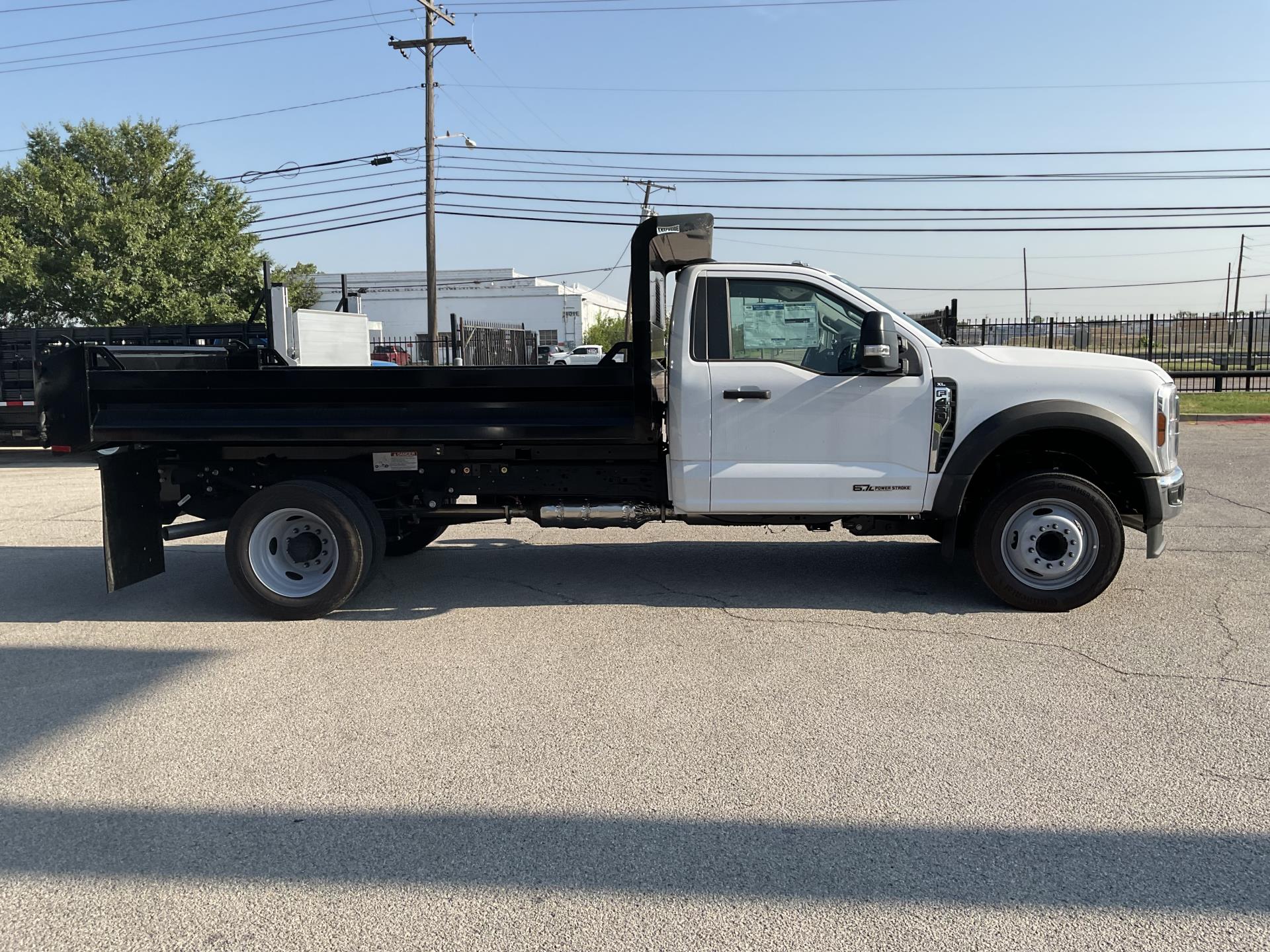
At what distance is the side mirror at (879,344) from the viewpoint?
5910 mm

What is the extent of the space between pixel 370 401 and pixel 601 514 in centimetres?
170

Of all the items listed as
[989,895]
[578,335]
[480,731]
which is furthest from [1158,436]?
[578,335]

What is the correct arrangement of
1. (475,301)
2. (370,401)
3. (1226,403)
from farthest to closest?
(475,301) → (1226,403) → (370,401)

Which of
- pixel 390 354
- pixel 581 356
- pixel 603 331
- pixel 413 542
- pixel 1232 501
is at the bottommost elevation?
pixel 413 542

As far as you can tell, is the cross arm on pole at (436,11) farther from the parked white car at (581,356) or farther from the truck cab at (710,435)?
the truck cab at (710,435)

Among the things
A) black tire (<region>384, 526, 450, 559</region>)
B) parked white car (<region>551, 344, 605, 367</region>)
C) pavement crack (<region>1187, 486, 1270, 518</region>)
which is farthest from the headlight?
parked white car (<region>551, 344, 605, 367</region>)

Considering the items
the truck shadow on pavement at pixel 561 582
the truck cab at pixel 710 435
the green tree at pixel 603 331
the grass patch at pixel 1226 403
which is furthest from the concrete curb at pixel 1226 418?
the green tree at pixel 603 331

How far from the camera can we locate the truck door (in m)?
6.16

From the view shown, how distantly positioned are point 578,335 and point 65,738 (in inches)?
2297

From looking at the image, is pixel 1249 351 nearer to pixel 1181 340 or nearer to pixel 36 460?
pixel 1181 340

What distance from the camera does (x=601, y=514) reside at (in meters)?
6.58

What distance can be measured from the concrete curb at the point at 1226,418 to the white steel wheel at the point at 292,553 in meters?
18.3

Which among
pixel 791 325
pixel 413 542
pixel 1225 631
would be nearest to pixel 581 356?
pixel 413 542

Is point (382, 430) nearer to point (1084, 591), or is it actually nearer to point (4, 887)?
point (4, 887)
